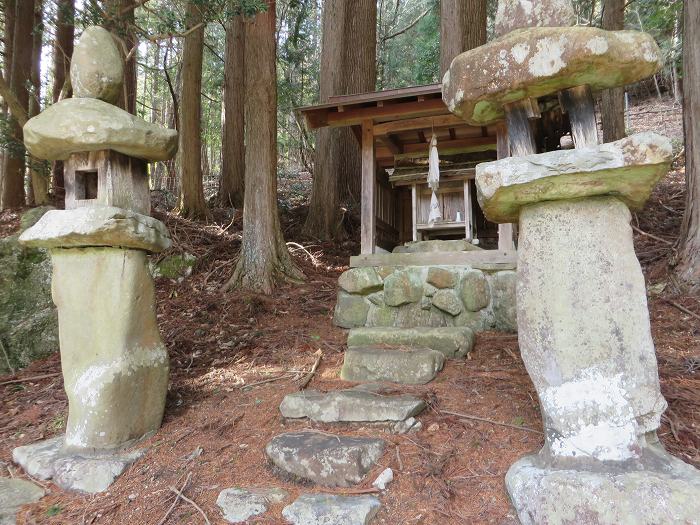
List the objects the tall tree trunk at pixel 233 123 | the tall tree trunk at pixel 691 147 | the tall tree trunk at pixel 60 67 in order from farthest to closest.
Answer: the tall tree trunk at pixel 233 123, the tall tree trunk at pixel 60 67, the tall tree trunk at pixel 691 147

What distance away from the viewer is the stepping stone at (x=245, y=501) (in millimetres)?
2627

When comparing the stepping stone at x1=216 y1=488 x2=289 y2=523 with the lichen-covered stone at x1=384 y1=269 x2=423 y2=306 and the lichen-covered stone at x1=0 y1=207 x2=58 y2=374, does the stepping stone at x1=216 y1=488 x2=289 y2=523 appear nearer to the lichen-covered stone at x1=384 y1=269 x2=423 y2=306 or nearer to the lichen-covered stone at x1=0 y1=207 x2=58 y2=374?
the lichen-covered stone at x1=384 y1=269 x2=423 y2=306

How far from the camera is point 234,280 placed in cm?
664

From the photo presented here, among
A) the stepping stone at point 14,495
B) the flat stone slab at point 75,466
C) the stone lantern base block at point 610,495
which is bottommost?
the stepping stone at point 14,495

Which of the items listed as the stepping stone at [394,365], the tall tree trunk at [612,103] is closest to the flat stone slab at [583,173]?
the stepping stone at [394,365]

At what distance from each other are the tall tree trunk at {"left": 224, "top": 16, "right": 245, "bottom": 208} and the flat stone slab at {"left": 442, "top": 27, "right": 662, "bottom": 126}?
28.3 feet

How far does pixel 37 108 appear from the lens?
9070mm

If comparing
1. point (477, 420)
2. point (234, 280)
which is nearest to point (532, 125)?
point (477, 420)

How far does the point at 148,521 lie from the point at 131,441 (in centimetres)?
85

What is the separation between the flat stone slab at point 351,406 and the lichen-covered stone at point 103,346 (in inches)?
43.8

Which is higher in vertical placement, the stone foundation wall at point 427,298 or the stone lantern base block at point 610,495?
the stone foundation wall at point 427,298

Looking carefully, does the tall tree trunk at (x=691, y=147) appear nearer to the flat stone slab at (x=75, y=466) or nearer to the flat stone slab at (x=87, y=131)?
the flat stone slab at (x=87, y=131)

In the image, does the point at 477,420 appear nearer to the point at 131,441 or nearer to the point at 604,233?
the point at 604,233

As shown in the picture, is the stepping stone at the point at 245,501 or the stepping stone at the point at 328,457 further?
the stepping stone at the point at 328,457
